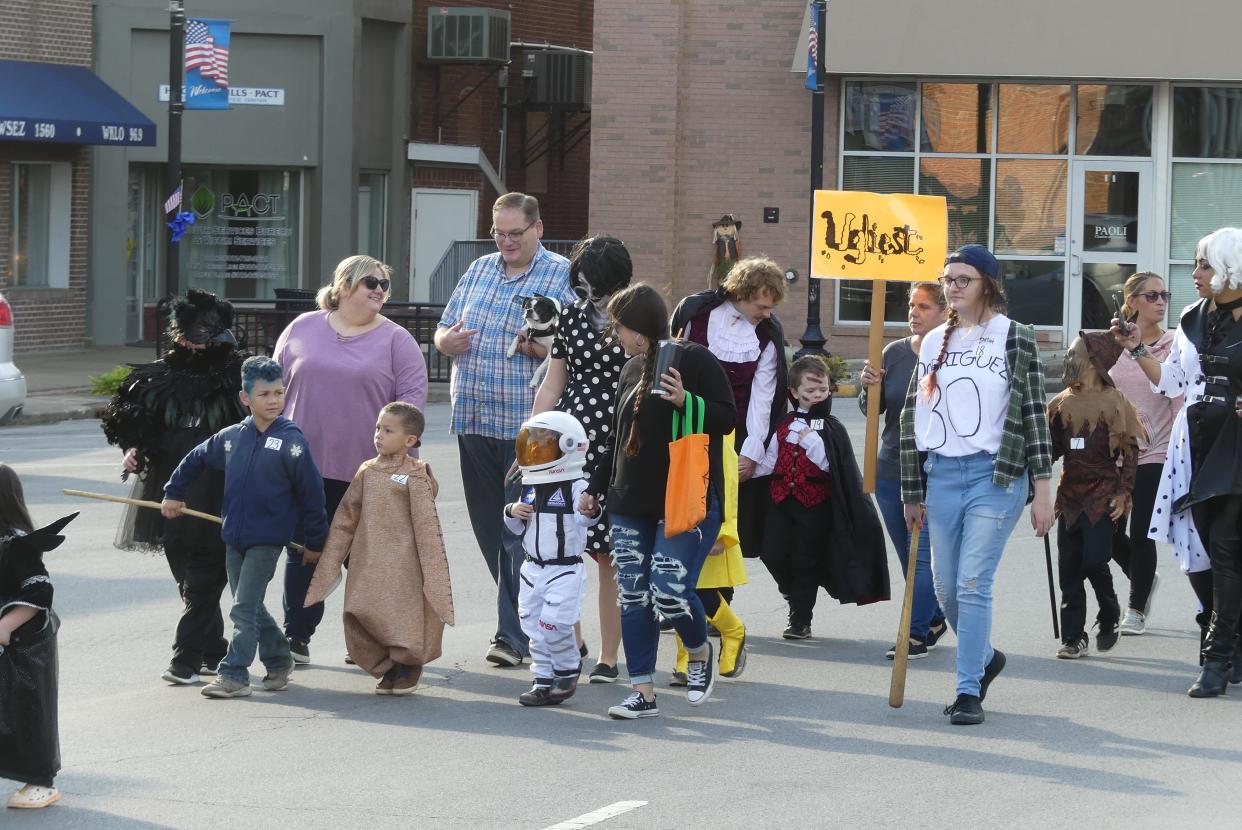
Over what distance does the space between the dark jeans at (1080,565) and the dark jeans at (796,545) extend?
116 centimetres

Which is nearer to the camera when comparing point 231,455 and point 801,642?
point 231,455

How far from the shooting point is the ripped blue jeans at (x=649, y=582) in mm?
7605

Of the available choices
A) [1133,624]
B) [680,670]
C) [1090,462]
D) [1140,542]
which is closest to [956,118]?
[1133,624]

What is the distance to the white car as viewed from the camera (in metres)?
17.3

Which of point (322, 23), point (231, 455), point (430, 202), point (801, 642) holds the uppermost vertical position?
point (322, 23)

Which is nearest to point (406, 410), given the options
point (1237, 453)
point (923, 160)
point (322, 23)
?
point (1237, 453)

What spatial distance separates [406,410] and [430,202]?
26101 millimetres

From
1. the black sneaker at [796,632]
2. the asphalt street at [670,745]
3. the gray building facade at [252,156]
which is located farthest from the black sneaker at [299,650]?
the gray building facade at [252,156]

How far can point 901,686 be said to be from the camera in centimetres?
784

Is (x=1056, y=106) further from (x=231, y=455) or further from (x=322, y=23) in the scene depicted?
(x=231, y=455)

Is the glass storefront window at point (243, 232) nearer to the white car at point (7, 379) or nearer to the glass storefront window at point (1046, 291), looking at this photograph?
the glass storefront window at point (1046, 291)

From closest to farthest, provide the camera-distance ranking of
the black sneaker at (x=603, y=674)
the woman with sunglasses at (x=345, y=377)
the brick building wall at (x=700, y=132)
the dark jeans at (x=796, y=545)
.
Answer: the black sneaker at (x=603, y=674)
the woman with sunglasses at (x=345, y=377)
the dark jeans at (x=796, y=545)
the brick building wall at (x=700, y=132)

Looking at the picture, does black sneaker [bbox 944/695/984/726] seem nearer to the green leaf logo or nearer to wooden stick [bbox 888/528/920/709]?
wooden stick [bbox 888/528/920/709]

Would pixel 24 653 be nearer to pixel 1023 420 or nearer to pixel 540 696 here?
pixel 540 696
